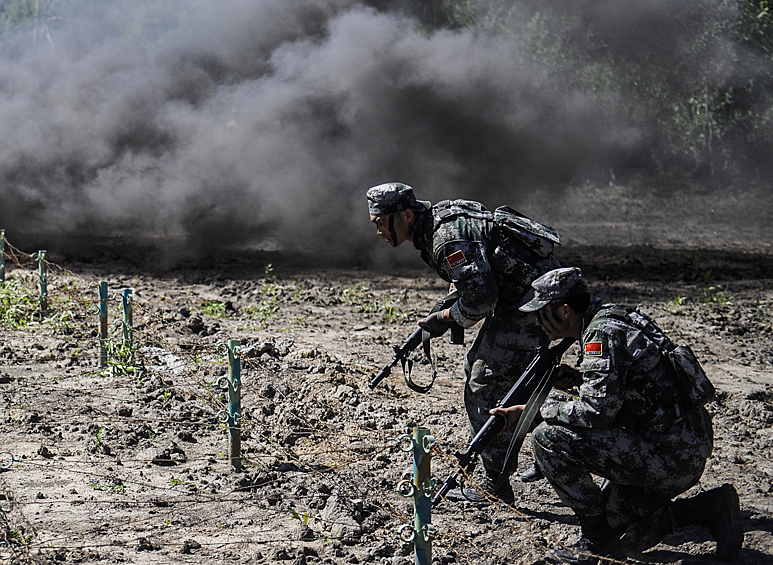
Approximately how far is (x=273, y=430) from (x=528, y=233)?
2414 mm

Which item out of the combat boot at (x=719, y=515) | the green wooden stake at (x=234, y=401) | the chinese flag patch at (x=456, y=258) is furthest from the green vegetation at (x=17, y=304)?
the combat boot at (x=719, y=515)

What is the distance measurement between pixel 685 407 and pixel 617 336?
46 centimetres

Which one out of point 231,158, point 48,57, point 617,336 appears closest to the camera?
point 617,336

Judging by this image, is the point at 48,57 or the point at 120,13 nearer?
the point at 48,57

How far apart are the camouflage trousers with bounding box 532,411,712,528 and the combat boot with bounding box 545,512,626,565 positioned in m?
0.04

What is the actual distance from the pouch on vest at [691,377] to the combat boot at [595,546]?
→ 2.29 ft

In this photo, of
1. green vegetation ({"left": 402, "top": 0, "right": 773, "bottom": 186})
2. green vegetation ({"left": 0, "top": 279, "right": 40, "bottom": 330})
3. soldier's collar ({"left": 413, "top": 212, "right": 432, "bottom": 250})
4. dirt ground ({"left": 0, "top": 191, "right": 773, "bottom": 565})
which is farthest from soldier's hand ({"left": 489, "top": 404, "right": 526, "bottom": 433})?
green vegetation ({"left": 402, "top": 0, "right": 773, "bottom": 186})

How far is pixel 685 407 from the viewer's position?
142 inches

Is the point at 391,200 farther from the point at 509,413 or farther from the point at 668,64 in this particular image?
the point at 668,64

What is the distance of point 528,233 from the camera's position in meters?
4.32

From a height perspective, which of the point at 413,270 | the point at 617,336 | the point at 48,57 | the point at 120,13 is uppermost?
the point at 120,13

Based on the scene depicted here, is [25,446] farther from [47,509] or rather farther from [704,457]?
[704,457]

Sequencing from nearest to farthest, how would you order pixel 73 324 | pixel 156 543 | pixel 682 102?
pixel 156 543, pixel 73 324, pixel 682 102

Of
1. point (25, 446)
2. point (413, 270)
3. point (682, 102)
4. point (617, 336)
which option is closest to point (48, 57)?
point (413, 270)
